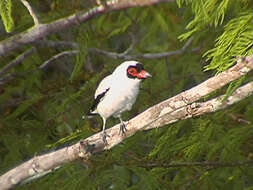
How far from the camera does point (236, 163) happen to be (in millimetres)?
4176

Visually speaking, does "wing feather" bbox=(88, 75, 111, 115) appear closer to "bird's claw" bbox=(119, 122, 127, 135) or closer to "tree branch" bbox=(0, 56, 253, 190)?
"tree branch" bbox=(0, 56, 253, 190)

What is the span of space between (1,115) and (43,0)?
153 centimetres

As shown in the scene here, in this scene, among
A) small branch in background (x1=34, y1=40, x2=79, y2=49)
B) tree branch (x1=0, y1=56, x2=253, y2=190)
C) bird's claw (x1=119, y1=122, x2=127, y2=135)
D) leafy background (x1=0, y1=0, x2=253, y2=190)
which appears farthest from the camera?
small branch in background (x1=34, y1=40, x2=79, y2=49)

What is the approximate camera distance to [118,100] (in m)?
5.32

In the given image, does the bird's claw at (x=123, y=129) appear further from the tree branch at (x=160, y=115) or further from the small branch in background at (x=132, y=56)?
the small branch in background at (x=132, y=56)

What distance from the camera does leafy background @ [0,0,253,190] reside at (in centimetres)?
345

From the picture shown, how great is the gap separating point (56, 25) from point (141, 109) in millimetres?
1287

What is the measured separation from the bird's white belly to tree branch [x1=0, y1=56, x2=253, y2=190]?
101cm

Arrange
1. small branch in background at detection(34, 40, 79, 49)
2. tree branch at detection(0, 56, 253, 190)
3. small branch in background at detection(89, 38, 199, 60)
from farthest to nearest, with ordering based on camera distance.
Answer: small branch in background at detection(89, 38, 199, 60), small branch in background at detection(34, 40, 79, 49), tree branch at detection(0, 56, 253, 190)

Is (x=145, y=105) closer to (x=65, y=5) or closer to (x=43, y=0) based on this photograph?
(x=65, y=5)

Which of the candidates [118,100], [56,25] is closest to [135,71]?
[118,100]

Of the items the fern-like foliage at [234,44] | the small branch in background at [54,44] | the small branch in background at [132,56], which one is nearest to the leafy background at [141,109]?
the fern-like foliage at [234,44]

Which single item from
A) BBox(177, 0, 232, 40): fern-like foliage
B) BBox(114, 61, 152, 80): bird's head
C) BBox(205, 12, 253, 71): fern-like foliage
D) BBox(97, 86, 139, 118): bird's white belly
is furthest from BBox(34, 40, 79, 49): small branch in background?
BBox(205, 12, 253, 71): fern-like foliage

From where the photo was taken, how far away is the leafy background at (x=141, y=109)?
3447 mm
